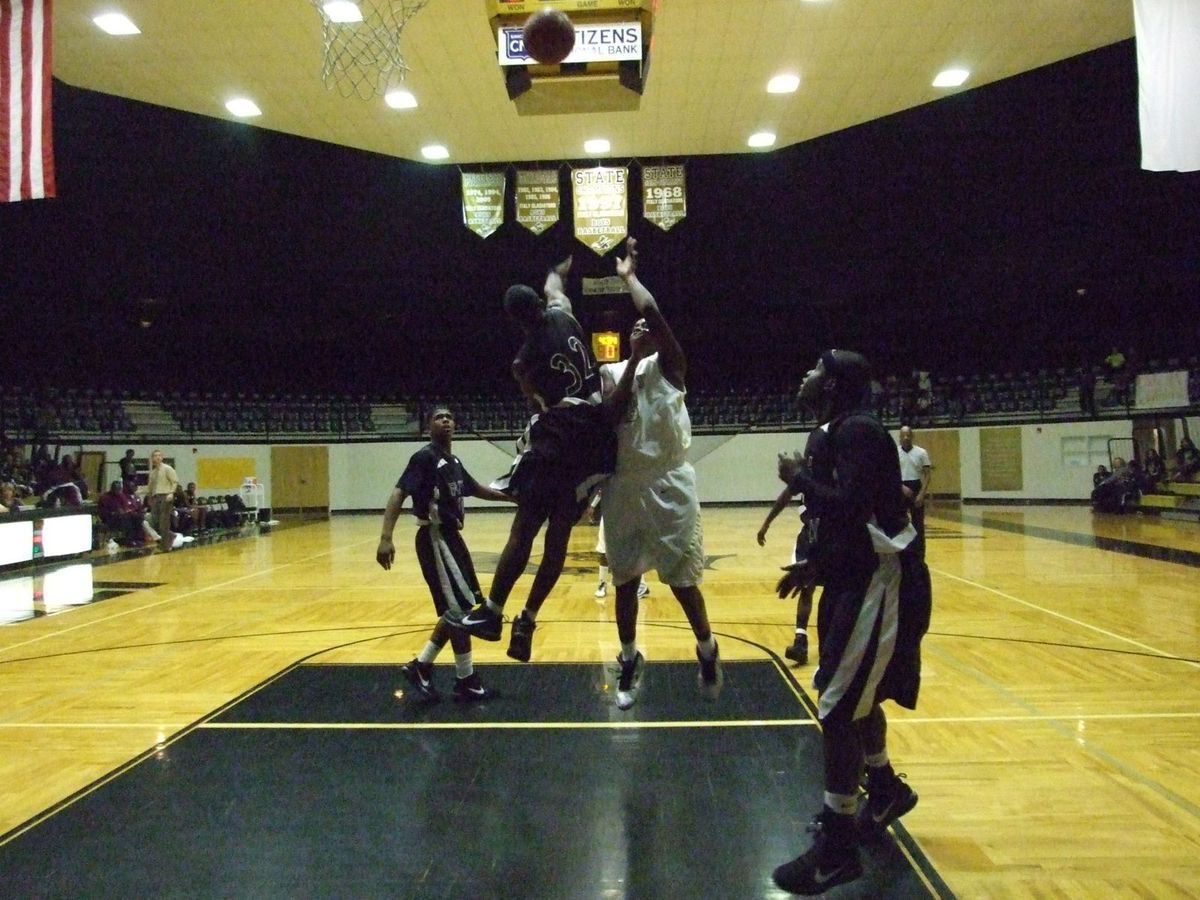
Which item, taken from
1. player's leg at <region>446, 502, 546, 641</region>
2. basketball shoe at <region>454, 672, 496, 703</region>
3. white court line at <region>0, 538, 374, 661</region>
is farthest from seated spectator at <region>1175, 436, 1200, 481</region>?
player's leg at <region>446, 502, 546, 641</region>

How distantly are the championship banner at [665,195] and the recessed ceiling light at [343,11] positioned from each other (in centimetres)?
662

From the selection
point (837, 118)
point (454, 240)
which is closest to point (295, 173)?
point (454, 240)

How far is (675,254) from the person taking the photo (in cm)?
2222

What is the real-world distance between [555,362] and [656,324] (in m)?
0.48

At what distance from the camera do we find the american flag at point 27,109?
6910 millimetres

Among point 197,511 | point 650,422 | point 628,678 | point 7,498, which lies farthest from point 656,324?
point 197,511

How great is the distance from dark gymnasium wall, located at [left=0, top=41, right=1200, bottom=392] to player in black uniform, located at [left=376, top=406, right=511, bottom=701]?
35.2 ft

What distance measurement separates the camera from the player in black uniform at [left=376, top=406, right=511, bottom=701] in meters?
5.14

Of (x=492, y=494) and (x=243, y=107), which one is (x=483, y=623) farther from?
(x=243, y=107)

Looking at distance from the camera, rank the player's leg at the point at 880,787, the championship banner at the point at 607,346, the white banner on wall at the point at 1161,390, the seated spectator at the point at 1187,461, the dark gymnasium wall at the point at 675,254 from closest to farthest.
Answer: the player's leg at the point at 880,787 < the dark gymnasium wall at the point at 675,254 < the seated spectator at the point at 1187,461 < the white banner on wall at the point at 1161,390 < the championship banner at the point at 607,346

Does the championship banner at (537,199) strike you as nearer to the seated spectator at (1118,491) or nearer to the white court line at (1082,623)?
the white court line at (1082,623)

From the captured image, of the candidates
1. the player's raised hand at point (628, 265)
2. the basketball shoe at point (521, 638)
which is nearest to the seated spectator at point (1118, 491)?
the player's raised hand at point (628, 265)

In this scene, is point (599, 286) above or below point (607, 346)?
above

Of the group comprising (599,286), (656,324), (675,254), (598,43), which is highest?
(675,254)
